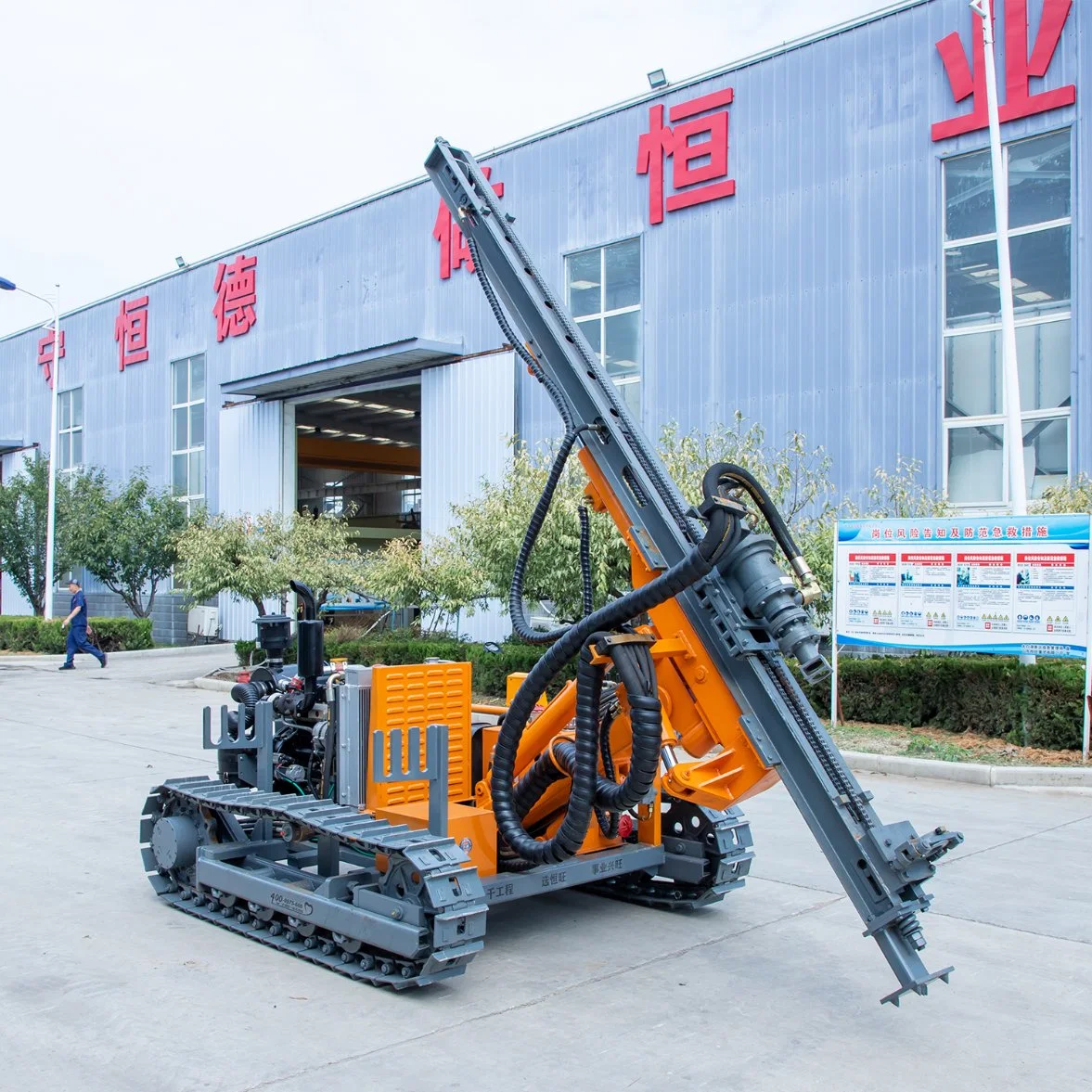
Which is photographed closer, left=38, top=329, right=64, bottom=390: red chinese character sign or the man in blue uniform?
the man in blue uniform

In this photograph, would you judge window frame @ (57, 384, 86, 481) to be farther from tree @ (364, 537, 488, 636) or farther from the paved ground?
the paved ground

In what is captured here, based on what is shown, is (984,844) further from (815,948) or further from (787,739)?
(787,739)

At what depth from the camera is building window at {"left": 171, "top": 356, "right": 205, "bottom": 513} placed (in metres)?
32.6

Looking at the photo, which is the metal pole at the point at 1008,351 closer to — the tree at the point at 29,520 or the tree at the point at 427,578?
the tree at the point at 427,578

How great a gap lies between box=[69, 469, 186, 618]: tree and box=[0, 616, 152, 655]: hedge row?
1.91 m

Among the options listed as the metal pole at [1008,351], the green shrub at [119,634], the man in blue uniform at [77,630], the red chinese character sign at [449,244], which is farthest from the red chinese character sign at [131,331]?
the metal pole at [1008,351]

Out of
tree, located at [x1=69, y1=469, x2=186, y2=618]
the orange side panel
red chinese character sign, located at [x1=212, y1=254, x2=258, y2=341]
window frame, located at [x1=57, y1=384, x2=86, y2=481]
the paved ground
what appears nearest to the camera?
the paved ground

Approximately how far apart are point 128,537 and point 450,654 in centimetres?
1493

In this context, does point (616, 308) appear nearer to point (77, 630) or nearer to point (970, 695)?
point (970, 695)

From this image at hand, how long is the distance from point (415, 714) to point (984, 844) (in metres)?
4.62

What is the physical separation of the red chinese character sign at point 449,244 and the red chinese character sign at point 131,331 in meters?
13.5

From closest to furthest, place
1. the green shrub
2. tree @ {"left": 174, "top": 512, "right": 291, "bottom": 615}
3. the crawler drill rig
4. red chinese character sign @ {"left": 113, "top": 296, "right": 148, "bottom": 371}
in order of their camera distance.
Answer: the crawler drill rig → tree @ {"left": 174, "top": 512, "right": 291, "bottom": 615} → the green shrub → red chinese character sign @ {"left": 113, "top": 296, "right": 148, "bottom": 371}

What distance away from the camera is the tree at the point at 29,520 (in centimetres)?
3306

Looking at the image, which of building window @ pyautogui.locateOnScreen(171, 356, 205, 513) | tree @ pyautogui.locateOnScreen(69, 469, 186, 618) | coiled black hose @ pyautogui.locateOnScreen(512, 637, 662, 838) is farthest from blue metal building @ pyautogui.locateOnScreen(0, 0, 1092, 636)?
coiled black hose @ pyautogui.locateOnScreen(512, 637, 662, 838)
